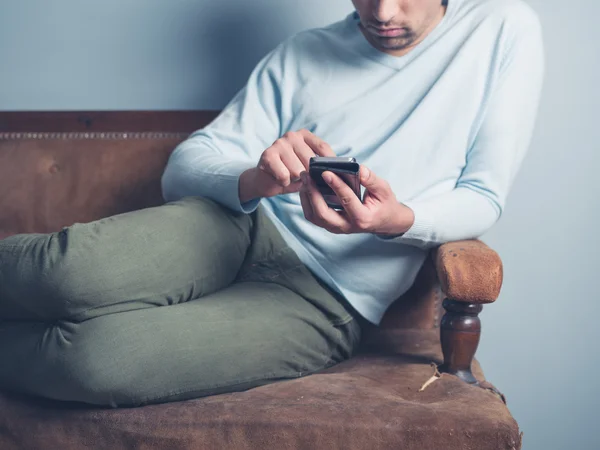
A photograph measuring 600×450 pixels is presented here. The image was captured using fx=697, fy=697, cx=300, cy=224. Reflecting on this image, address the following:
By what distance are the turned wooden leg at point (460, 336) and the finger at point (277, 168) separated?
0.33 metres

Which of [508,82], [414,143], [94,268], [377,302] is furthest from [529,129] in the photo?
[94,268]

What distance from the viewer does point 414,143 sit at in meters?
1.40

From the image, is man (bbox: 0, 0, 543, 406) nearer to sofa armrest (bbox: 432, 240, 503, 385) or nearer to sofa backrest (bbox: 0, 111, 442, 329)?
sofa armrest (bbox: 432, 240, 503, 385)

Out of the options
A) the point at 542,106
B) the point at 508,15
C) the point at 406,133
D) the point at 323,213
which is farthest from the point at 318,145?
the point at 542,106

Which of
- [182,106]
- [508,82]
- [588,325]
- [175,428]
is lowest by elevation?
[588,325]

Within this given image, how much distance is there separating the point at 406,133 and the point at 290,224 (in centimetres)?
30

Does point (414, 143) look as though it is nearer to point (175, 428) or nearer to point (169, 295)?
point (169, 295)

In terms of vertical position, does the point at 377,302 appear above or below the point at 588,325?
above

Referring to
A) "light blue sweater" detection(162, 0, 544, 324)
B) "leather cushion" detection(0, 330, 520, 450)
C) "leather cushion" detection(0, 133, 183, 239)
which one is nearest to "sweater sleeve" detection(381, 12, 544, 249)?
"light blue sweater" detection(162, 0, 544, 324)

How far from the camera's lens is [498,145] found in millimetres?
1338

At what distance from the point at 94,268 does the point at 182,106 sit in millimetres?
971

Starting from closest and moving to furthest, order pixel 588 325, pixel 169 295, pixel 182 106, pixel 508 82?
pixel 169 295 < pixel 508 82 < pixel 588 325 < pixel 182 106

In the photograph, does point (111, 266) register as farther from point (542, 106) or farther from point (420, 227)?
point (542, 106)

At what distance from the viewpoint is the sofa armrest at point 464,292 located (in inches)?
42.3
